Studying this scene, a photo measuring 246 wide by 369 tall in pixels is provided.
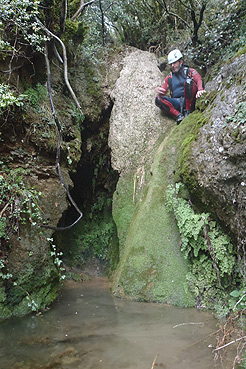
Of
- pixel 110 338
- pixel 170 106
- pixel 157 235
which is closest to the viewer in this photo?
pixel 110 338

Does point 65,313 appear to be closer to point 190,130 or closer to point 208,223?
point 208,223

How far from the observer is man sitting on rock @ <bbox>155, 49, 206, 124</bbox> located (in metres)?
6.45

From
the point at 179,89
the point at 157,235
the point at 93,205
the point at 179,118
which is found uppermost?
the point at 179,89

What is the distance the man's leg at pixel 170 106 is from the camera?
271 inches

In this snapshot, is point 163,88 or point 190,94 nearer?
point 190,94

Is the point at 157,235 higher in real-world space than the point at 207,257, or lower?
higher

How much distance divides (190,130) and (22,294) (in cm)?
442

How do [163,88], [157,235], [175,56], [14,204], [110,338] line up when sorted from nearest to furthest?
[110,338] → [14,204] → [157,235] → [175,56] → [163,88]

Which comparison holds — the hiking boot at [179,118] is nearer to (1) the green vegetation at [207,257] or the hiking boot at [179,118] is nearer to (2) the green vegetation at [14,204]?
(1) the green vegetation at [207,257]

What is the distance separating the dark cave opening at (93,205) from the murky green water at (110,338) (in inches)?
108

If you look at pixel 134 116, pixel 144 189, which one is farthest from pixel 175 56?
pixel 144 189

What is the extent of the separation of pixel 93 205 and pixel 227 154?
16.1 ft

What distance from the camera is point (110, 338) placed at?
371 cm

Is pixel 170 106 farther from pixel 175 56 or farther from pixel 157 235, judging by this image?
pixel 157 235
